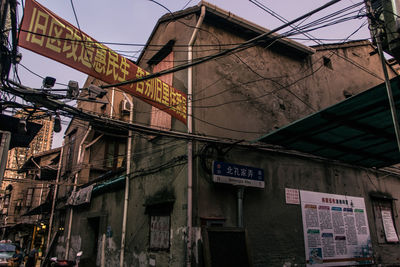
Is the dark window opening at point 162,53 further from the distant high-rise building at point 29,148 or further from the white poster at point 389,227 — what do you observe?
the white poster at point 389,227

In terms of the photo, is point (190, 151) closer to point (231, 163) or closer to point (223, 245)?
point (231, 163)

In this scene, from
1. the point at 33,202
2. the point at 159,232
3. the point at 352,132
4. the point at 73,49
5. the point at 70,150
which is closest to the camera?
the point at 73,49

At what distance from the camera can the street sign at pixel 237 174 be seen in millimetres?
8352

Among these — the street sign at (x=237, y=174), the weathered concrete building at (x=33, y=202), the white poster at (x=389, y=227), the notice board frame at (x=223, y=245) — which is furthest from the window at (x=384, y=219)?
the weathered concrete building at (x=33, y=202)

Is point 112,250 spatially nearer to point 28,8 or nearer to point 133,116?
point 133,116

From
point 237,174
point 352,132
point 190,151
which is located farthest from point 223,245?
point 352,132

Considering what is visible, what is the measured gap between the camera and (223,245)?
7.02 m

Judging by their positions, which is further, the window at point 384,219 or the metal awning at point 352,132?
the window at point 384,219

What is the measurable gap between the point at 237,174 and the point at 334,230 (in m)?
4.55

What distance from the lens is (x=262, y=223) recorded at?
9141 mm

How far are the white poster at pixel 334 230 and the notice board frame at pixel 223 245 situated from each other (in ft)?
11.7

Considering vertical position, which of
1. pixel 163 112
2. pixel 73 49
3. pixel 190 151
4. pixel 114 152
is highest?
pixel 114 152

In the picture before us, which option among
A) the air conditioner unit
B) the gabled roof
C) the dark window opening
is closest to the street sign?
the dark window opening

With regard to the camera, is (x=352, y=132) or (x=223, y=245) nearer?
(x=223, y=245)
